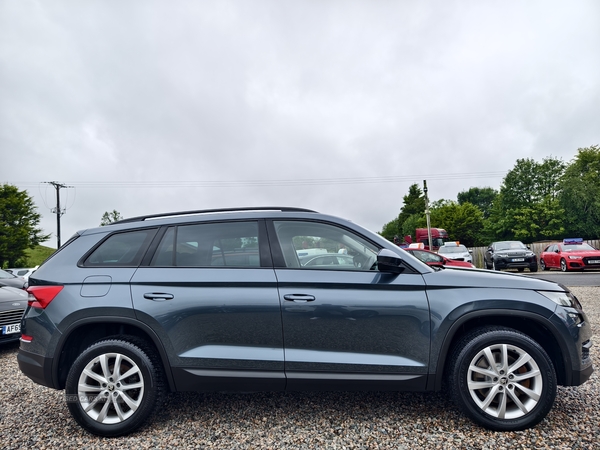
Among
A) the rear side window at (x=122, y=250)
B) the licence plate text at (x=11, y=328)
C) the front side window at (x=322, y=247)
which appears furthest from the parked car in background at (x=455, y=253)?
the rear side window at (x=122, y=250)

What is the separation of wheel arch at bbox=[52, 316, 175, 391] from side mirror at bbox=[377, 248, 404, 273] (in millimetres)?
1756

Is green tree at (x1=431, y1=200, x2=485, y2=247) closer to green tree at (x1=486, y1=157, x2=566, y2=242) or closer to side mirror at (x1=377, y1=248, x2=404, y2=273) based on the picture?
Answer: green tree at (x1=486, y1=157, x2=566, y2=242)

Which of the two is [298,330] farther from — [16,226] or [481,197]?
[481,197]

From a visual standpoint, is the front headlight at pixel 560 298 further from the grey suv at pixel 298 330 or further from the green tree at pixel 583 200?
the green tree at pixel 583 200

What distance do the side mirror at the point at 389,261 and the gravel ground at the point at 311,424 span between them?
1.18 m

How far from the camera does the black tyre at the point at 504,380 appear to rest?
277cm

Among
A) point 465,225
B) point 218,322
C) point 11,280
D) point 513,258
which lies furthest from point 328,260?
point 465,225

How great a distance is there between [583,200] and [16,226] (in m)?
64.7

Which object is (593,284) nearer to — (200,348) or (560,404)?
(560,404)

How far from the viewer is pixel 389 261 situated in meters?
2.82

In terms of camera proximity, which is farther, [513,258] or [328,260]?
[513,258]

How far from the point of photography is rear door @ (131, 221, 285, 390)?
2.86 m

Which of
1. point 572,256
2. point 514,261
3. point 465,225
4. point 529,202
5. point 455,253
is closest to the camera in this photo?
point 572,256

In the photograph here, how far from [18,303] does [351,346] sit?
5334mm
